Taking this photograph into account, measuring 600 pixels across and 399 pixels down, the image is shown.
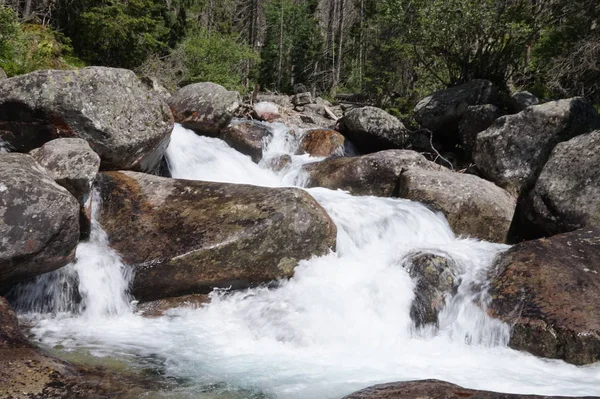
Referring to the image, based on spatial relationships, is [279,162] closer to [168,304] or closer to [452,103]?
[452,103]

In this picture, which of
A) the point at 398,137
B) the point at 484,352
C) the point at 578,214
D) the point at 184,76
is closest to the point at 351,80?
the point at 184,76

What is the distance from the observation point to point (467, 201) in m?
9.38

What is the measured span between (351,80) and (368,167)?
20.3m

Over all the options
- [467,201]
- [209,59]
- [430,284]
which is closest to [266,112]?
[209,59]

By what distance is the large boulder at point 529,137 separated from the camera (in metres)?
10.4

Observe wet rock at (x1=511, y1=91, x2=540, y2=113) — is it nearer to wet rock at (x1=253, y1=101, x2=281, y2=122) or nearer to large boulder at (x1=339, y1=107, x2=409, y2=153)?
large boulder at (x1=339, y1=107, x2=409, y2=153)

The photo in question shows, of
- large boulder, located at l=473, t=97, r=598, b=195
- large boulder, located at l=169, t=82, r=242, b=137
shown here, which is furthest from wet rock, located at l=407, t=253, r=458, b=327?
large boulder, located at l=169, t=82, r=242, b=137

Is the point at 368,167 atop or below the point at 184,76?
below

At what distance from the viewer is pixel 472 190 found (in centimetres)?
959

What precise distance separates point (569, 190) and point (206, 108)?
26.4 ft

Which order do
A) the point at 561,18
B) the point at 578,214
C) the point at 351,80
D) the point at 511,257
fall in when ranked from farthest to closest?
the point at 351,80
the point at 561,18
the point at 578,214
the point at 511,257

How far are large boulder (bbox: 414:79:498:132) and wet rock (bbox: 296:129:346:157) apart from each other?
2354 millimetres

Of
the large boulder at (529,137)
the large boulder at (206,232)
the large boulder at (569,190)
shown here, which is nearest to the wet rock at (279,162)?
the large boulder at (529,137)

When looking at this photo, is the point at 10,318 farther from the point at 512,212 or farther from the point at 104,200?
the point at 512,212
